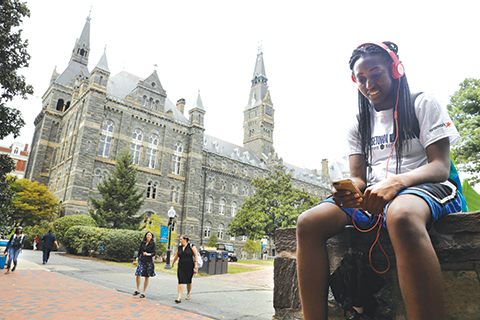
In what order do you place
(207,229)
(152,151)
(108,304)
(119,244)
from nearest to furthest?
(108,304) → (119,244) → (152,151) → (207,229)

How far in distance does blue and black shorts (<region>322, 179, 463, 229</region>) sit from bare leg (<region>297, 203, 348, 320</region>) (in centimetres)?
10

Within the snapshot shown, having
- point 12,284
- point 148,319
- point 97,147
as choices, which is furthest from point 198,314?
point 97,147

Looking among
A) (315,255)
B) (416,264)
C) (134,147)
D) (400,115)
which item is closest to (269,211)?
(134,147)

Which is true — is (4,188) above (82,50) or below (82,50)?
below

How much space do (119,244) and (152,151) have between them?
1812 cm

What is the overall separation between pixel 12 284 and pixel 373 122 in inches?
402

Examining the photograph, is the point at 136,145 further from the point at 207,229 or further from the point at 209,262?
the point at 209,262

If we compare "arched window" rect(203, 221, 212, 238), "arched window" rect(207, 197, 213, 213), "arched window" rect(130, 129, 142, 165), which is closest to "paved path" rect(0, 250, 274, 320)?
"arched window" rect(130, 129, 142, 165)

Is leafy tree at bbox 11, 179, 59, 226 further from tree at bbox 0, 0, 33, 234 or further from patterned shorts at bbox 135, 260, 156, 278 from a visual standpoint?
patterned shorts at bbox 135, 260, 156, 278

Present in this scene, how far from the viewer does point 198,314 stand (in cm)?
589

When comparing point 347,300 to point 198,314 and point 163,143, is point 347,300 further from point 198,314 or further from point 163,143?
point 163,143

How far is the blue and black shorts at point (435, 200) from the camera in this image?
1.45 metres

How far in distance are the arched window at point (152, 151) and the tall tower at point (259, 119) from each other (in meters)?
27.8

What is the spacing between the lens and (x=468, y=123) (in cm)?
1616
